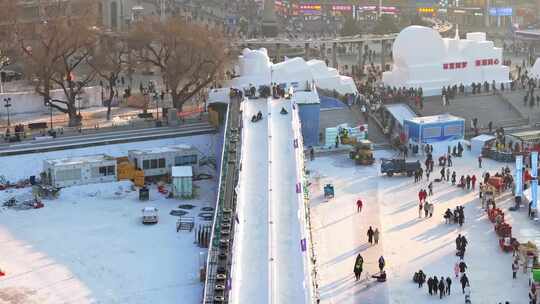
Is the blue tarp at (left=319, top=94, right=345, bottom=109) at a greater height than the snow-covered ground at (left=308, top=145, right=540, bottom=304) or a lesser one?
greater

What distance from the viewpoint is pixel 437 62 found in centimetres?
5594

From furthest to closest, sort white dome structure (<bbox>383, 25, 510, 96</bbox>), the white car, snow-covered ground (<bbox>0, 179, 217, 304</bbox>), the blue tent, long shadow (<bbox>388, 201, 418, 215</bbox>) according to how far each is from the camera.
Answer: white dome structure (<bbox>383, 25, 510, 96</bbox>) < the blue tent < long shadow (<bbox>388, 201, 418, 215</bbox>) < the white car < snow-covered ground (<bbox>0, 179, 217, 304</bbox>)

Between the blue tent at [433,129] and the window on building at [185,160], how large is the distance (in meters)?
9.40

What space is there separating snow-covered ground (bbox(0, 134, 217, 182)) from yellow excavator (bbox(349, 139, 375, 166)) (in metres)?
5.44

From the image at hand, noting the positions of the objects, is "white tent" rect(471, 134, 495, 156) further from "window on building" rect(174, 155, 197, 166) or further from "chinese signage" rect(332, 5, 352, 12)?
"chinese signage" rect(332, 5, 352, 12)

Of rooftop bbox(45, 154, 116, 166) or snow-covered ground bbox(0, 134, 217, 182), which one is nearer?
rooftop bbox(45, 154, 116, 166)

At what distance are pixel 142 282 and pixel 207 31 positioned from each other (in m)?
23.0

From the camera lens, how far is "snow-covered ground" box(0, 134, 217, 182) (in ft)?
138

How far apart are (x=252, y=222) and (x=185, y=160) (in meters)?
13.2

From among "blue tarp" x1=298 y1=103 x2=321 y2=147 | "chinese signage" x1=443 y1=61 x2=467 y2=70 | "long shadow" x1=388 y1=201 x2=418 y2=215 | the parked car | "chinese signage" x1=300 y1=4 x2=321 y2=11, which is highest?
"chinese signage" x1=300 y1=4 x2=321 y2=11

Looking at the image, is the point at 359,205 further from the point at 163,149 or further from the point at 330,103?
the point at 330,103

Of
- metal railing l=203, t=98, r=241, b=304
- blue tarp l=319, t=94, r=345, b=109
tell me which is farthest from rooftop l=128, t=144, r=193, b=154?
blue tarp l=319, t=94, r=345, b=109

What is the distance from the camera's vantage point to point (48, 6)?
65.1 meters

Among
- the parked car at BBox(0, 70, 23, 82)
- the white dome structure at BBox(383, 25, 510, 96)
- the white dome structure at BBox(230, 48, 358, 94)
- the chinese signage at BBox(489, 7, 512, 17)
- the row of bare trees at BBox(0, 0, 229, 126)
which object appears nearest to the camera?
the row of bare trees at BBox(0, 0, 229, 126)
